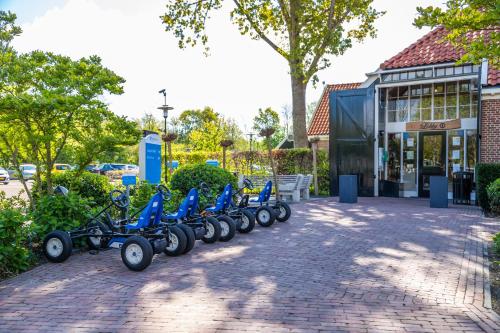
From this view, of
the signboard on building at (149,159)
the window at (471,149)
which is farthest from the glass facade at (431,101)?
the signboard on building at (149,159)

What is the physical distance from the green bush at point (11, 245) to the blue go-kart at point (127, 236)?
1.54ft

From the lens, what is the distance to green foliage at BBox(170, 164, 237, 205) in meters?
10.9

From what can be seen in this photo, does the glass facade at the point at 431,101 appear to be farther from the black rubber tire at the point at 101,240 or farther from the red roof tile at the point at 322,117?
the black rubber tire at the point at 101,240

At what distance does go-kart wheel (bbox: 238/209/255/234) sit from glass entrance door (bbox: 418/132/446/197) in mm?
9510

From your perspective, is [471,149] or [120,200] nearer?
[120,200]

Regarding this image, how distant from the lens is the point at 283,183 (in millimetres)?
14969

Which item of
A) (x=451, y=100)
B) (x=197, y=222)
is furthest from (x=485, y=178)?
(x=197, y=222)

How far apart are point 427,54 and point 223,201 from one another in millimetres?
11353

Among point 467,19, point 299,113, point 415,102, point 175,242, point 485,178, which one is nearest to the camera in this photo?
point 467,19

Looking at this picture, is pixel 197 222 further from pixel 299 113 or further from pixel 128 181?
pixel 299 113

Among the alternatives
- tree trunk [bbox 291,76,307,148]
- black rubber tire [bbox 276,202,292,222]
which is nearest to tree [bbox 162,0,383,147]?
tree trunk [bbox 291,76,307,148]

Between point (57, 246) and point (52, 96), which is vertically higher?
point (52, 96)

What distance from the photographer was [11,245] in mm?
5578

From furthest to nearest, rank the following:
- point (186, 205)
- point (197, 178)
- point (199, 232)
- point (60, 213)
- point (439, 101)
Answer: point (439, 101), point (197, 178), point (199, 232), point (186, 205), point (60, 213)
